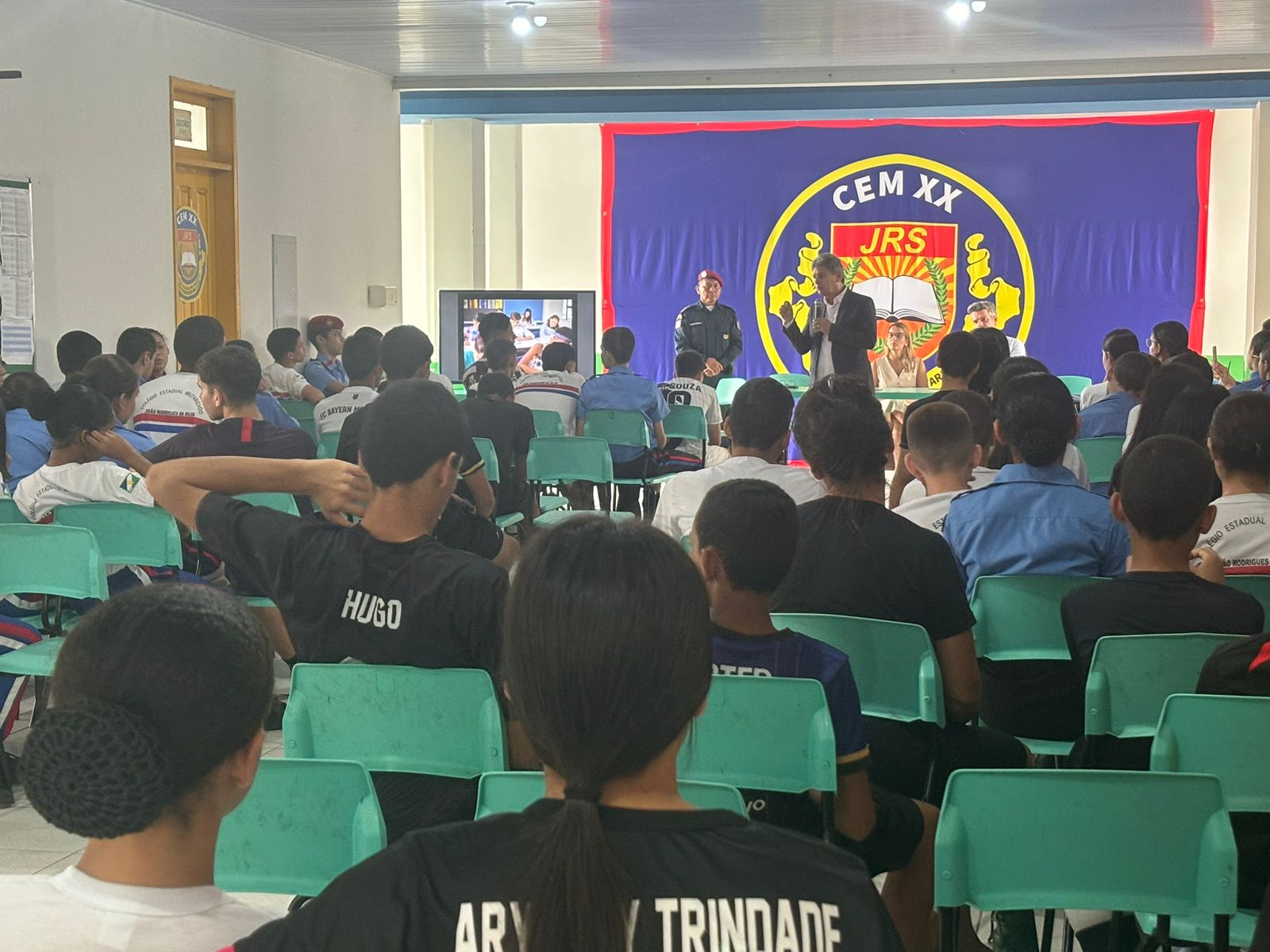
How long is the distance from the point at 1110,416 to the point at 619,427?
2.77 metres

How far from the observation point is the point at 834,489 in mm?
3514

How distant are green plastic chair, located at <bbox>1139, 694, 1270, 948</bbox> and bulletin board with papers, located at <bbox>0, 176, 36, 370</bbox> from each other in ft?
21.9

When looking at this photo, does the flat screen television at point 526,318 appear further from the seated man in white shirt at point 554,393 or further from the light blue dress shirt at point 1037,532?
the light blue dress shirt at point 1037,532

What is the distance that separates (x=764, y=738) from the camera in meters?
2.53

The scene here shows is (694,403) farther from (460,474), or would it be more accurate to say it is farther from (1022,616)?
(1022,616)

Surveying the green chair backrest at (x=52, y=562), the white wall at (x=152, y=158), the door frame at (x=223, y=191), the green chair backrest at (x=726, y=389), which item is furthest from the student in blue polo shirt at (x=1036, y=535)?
the door frame at (x=223, y=191)

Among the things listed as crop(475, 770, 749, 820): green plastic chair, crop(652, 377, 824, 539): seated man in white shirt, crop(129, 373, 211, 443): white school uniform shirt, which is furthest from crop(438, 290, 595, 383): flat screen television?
crop(475, 770, 749, 820): green plastic chair

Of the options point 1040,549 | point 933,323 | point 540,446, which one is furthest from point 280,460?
point 933,323

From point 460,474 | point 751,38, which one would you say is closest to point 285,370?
point 751,38

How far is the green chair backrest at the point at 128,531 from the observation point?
4598 millimetres

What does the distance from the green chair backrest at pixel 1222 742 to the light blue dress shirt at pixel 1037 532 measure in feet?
4.09

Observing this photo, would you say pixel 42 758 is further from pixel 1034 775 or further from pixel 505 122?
pixel 505 122

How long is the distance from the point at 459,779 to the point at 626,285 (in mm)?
12272

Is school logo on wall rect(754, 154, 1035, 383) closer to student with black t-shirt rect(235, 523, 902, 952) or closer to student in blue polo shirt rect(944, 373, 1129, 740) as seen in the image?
student in blue polo shirt rect(944, 373, 1129, 740)
